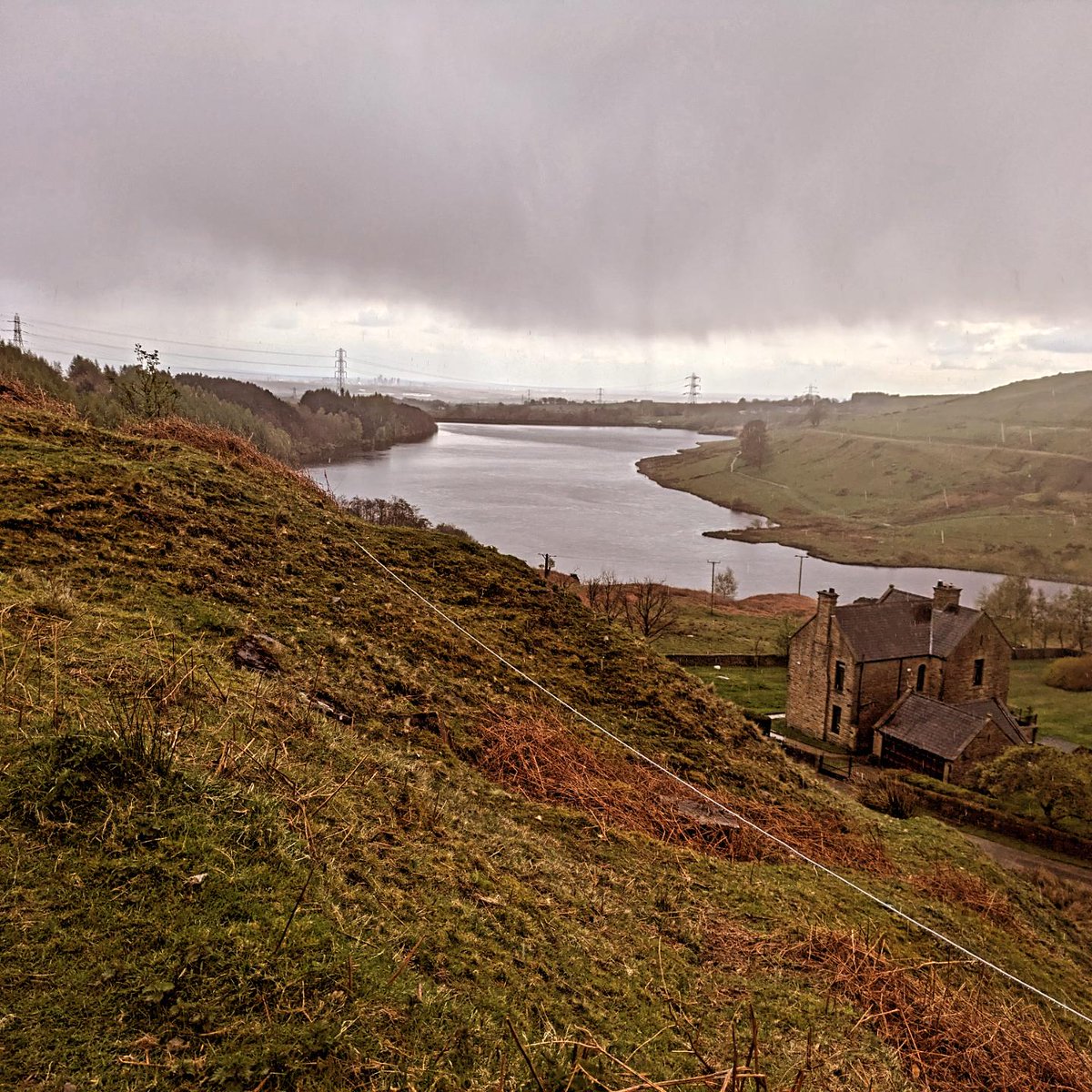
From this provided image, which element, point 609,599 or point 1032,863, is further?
point 609,599

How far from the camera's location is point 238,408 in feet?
237

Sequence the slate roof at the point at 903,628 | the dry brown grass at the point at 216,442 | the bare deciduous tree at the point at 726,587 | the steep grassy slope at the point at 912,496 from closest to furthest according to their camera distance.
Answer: the dry brown grass at the point at 216,442
the slate roof at the point at 903,628
the bare deciduous tree at the point at 726,587
the steep grassy slope at the point at 912,496

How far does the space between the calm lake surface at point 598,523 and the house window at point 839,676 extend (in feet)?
112

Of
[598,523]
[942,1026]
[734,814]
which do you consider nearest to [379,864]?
[942,1026]

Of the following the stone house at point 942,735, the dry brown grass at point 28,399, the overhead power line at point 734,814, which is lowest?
the stone house at point 942,735

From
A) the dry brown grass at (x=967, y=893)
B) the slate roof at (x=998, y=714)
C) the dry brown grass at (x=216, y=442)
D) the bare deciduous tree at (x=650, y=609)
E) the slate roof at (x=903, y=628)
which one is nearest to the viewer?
the dry brown grass at (x=967, y=893)

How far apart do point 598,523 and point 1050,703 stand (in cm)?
5442

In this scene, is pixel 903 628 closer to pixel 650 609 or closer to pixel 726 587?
pixel 650 609

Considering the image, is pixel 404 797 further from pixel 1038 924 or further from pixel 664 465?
pixel 664 465

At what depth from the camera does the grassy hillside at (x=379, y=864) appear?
109 inches

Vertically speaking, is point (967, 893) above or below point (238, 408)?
below

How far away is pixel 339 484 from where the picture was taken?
75.1 metres

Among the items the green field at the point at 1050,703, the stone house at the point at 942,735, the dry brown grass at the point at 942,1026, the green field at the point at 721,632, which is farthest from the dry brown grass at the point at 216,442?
the green field at the point at 1050,703

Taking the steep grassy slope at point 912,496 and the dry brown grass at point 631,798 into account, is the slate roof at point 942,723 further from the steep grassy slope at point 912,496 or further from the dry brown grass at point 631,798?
the steep grassy slope at point 912,496
